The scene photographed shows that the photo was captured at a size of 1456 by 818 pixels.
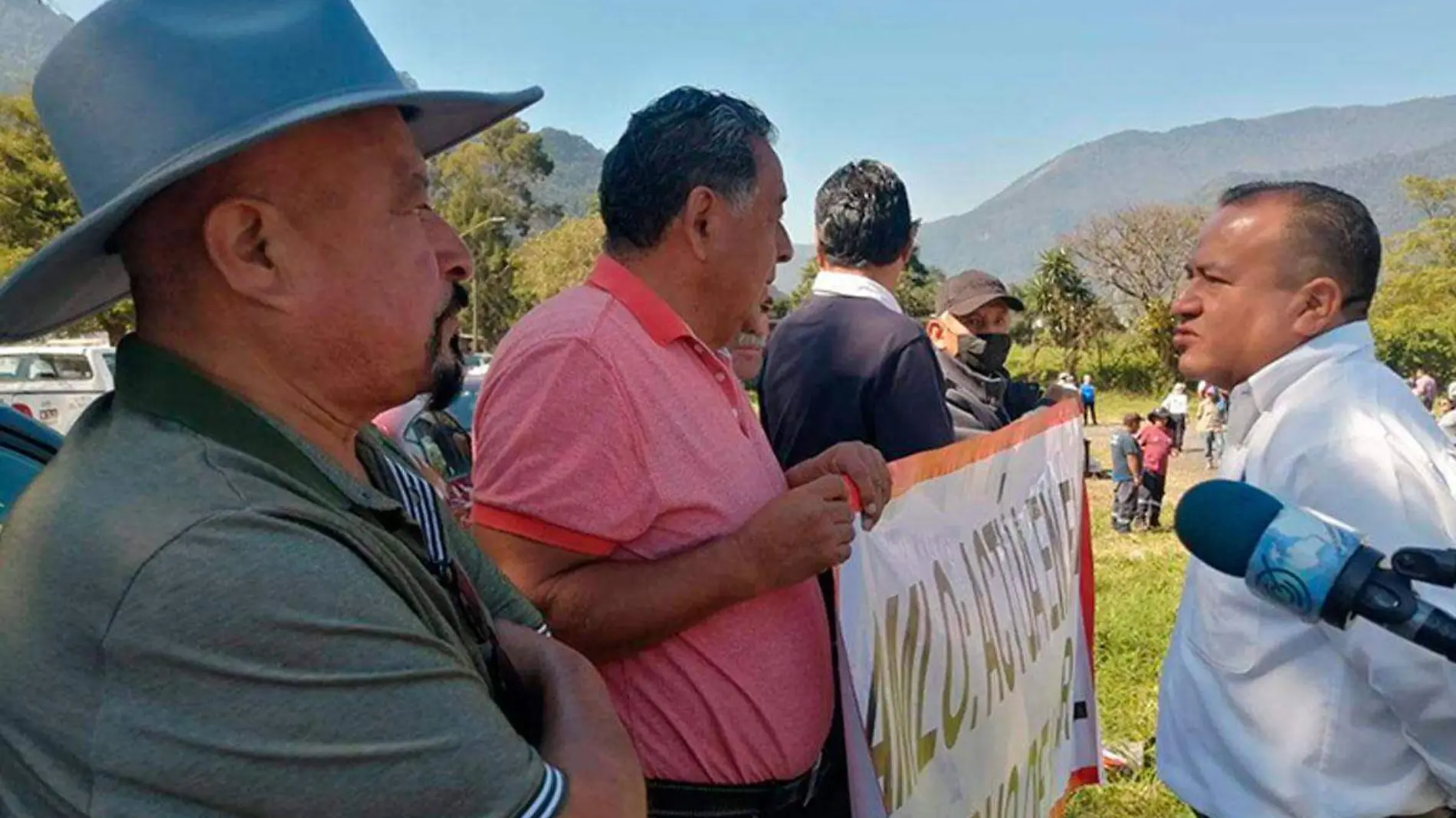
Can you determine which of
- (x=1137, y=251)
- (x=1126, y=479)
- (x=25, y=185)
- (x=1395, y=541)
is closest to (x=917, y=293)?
(x=1137, y=251)

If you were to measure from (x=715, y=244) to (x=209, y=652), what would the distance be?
1441 millimetres

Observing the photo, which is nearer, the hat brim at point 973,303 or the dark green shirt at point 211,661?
the dark green shirt at point 211,661

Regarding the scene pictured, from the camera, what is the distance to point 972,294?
5.50 m

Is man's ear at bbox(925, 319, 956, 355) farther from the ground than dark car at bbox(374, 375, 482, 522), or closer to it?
farther from the ground

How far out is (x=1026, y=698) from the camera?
10.2 ft

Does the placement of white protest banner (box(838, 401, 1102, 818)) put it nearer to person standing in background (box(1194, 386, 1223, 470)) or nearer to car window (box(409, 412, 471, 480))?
car window (box(409, 412, 471, 480))

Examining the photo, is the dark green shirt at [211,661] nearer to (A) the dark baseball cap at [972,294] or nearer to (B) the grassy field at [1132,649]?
(B) the grassy field at [1132,649]

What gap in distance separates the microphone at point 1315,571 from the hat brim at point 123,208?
118 centimetres

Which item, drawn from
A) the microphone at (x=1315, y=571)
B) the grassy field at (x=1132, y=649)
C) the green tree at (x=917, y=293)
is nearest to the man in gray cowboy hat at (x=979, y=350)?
the grassy field at (x=1132, y=649)

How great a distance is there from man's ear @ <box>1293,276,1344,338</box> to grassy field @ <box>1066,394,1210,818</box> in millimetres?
1437

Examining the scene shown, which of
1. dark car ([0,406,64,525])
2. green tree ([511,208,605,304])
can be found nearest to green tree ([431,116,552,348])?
green tree ([511,208,605,304])

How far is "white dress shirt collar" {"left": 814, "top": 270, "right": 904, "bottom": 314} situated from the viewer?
3461mm

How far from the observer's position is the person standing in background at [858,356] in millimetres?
3156

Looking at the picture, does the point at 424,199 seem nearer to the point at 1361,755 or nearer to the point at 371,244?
the point at 371,244
